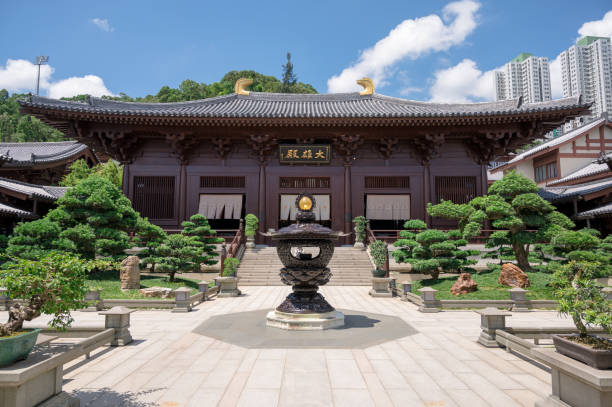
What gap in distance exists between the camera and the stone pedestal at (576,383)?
9.13 ft

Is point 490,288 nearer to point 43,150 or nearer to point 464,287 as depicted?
point 464,287

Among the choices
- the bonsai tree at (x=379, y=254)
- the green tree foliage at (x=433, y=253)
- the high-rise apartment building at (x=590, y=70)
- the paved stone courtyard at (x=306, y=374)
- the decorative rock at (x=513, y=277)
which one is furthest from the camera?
the high-rise apartment building at (x=590, y=70)

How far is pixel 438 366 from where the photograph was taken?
475 centimetres

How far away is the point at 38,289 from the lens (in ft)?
10.8

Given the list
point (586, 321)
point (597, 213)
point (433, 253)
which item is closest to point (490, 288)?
point (433, 253)

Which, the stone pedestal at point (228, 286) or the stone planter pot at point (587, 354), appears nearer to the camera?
the stone planter pot at point (587, 354)

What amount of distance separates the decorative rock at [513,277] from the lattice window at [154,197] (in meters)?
15.4

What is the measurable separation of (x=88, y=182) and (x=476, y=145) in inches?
708

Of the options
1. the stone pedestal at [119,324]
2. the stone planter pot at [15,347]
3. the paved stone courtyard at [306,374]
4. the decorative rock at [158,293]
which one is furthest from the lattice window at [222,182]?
the stone planter pot at [15,347]

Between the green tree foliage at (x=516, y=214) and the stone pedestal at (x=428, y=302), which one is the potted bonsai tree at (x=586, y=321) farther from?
the green tree foliage at (x=516, y=214)

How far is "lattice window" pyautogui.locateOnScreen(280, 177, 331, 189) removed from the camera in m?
19.0

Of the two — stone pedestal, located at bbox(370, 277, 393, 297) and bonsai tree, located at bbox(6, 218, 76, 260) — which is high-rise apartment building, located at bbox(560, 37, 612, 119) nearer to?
stone pedestal, located at bbox(370, 277, 393, 297)

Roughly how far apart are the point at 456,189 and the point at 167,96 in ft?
149

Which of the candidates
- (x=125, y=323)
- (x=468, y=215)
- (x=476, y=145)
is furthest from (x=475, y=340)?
(x=476, y=145)
